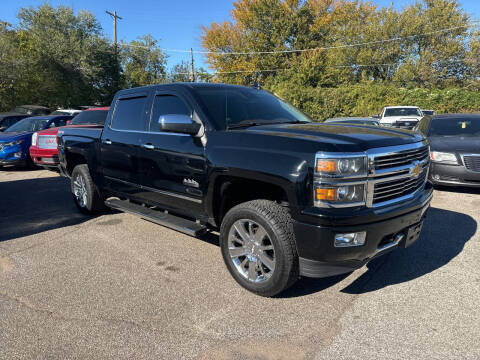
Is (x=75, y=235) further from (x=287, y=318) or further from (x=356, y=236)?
(x=356, y=236)

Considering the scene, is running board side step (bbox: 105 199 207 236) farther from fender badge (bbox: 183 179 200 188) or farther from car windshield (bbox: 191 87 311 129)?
car windshield (bbox: 191 87 311 129)

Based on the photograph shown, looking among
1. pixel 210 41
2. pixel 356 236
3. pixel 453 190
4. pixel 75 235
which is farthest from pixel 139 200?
pixel 210 41

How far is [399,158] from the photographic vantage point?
2.96 meters

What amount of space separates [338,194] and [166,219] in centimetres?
210

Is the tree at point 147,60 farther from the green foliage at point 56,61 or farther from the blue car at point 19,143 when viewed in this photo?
the blue car at point 19,143

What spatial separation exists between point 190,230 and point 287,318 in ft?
4.30

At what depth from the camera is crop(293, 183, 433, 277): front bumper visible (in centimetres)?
264

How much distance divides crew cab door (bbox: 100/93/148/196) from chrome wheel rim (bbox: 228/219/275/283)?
173cm

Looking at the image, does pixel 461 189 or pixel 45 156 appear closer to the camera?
pixel 461 189

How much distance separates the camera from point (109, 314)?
292cm

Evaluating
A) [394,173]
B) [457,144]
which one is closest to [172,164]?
[394,173]

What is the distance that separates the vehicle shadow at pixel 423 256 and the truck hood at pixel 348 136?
1.31m

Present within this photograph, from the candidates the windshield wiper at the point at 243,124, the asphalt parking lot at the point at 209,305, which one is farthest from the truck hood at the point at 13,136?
the windshield wiper at the point at 243,124

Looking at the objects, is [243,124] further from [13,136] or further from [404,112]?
[404,112]
